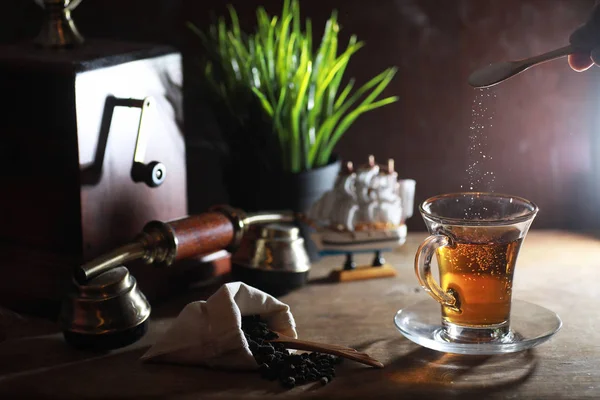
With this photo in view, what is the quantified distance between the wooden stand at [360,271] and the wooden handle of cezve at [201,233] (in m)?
0.18

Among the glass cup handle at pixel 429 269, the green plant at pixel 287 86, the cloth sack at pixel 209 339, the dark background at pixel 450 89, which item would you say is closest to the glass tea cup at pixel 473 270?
the glass cup handle at pixel 429 269

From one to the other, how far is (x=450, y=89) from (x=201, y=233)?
1.88ft

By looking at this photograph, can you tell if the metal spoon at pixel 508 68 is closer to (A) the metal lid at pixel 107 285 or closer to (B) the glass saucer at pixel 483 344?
(B) the glass saucer at pixel 483 344

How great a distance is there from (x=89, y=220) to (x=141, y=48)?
0.28 metres

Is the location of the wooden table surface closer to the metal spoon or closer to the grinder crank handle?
the grinder crank handle

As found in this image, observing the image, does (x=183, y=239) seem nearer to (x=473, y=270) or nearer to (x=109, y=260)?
(x=109, y=260)

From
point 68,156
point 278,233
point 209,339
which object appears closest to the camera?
point 209,339

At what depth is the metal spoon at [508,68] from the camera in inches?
44.9

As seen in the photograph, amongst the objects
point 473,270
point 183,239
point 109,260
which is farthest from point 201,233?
point 473,270

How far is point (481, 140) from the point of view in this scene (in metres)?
1.61

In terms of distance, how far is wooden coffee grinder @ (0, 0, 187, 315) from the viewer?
48.3 inches

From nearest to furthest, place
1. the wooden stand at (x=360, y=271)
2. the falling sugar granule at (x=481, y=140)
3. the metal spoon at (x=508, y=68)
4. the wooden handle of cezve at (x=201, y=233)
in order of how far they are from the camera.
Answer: the metal spoon at (x=508, y=68)
the wooden handle of cezve at (x=201, y=233)
the wooden stand at (x=360, y=271)
the falling sugar granule at (x=481, y=140)

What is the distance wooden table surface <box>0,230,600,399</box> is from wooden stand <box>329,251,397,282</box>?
30 millimetres

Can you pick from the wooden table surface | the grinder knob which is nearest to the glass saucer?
the wooden table surface
